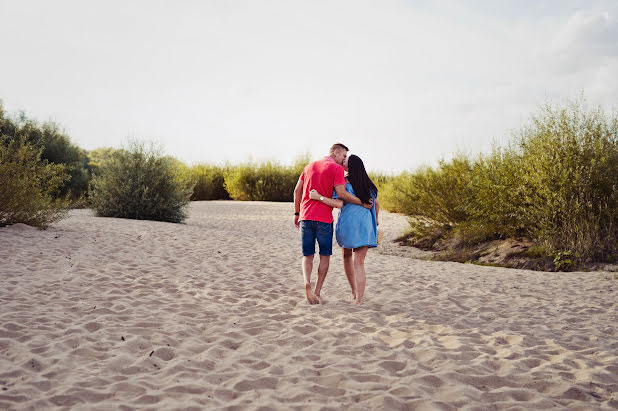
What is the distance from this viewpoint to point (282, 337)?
16.3 ft

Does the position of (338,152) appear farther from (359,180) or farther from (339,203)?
(339,203)

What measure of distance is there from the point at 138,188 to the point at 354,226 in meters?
12.0

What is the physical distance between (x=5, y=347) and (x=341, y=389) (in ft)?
10.2

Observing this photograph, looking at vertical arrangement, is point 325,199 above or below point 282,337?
above

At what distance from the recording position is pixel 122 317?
5.46 metres

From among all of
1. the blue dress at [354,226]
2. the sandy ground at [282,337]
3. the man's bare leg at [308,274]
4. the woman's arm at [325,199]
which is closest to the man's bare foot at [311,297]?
the man's bare leg at [308,274]

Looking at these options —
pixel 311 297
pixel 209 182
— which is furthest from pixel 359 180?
pixel 209 182

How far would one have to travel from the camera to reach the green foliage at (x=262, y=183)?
30375 millimetres

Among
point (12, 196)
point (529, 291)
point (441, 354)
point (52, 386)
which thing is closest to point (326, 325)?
point (441, 354)

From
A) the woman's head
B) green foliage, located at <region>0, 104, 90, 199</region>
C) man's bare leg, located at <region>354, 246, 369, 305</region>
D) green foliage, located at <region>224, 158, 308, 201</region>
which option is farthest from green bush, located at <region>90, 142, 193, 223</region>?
green foliage, located at <region>224, 158, 308, 201</region>

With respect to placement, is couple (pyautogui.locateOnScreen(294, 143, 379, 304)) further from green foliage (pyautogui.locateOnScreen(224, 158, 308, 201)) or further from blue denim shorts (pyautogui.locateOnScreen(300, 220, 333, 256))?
green foliage (pyautogui.locateOnScreen(224, 158, 308, 201))

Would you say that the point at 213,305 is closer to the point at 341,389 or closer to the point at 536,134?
the point at 341,389

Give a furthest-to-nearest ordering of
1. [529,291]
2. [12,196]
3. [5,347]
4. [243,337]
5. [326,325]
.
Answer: [12,196] → [529,291] → [326,325] → [243,337] → [5,347]

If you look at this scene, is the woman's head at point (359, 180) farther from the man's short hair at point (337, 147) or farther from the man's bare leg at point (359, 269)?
the man's bare leg at point (359, 269)
